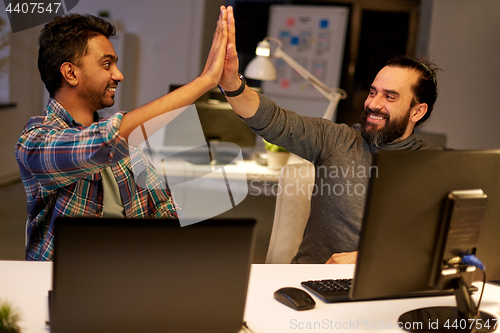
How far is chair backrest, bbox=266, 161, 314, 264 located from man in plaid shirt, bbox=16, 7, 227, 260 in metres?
0.51

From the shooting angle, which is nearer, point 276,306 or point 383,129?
point 276,306

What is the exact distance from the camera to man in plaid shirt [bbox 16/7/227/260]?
1.18 meters

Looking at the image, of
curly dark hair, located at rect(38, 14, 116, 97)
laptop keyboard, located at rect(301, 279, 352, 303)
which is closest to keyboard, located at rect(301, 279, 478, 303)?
laptop keyboard, located at rect(301, 279, 352, 303)

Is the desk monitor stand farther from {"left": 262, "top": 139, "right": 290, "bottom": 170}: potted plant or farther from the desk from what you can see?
{"left": 262, "top": 139, "right": 290, "bottom": 170}: potted plant

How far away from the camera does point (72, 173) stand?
1155mm

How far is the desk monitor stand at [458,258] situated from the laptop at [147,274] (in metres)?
0.43

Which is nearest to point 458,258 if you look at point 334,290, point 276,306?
point 334,290

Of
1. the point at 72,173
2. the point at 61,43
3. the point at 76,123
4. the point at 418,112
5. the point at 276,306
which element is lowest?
the point at 276,306

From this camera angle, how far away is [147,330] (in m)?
0.83

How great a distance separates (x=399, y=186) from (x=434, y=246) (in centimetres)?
17

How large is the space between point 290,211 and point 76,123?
826 mm

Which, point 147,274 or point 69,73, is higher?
point 69,73

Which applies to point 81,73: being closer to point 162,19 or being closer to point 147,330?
point 147,330

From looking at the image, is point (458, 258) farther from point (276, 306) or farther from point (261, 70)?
point (261, 70)
